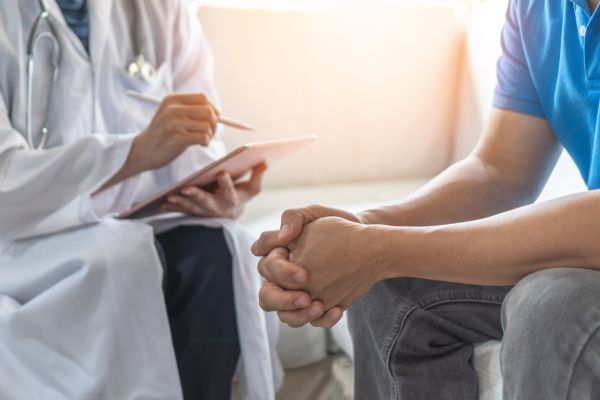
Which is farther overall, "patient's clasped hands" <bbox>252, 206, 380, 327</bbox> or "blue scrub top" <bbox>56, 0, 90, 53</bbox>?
"blue scrub top" <bbox>56, 0, 90, 53</bbox>

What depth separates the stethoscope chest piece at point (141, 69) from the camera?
1230mm

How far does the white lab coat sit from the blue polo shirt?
1.65 ft

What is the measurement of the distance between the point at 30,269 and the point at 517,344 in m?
0.72

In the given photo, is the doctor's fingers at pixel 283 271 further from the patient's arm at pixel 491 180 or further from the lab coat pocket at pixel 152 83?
the lab coat pocket at pixel 152 83

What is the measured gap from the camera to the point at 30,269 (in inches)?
40.4

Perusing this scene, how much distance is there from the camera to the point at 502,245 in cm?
71

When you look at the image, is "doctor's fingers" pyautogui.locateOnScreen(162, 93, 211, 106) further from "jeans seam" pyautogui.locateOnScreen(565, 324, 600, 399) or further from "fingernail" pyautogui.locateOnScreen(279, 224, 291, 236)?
"jeans seam" pyautogui.locateOnScreen(565, 324, 600, 399)

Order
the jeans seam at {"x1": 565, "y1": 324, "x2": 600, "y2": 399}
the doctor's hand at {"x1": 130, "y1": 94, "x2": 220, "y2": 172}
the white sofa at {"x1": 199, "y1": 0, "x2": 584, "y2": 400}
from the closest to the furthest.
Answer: the jeans seam at {"x1": 565, "y1": 324, "x2": 600, "y2": 399}
the doctor's hand at {"x1": 130, "y1": 94, "x2": 220, "y2": 172}
the white sofa at {"x1": 199, "y1": 0, "x2": 584, "y2": 400}

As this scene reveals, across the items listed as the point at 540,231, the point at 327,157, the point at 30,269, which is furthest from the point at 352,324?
the point at 327,157

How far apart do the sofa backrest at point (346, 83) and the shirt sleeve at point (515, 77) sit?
74 cm

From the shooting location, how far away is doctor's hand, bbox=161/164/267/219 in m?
1.13

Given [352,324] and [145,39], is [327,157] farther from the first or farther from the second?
[352,324]

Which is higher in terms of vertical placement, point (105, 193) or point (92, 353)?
point (105, 193)

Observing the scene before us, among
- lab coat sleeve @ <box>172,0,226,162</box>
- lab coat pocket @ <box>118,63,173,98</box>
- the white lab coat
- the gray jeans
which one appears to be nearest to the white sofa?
lab coat sleeve @ <box>172,0,226,162</box>
